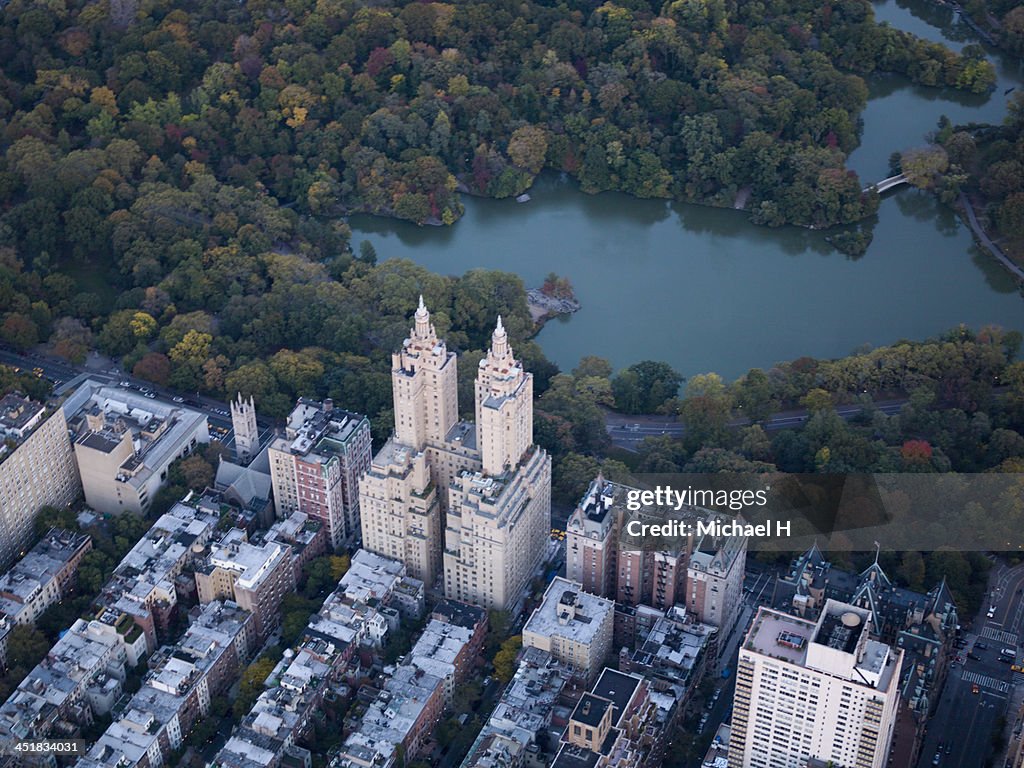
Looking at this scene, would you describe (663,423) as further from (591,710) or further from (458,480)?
(591,710)

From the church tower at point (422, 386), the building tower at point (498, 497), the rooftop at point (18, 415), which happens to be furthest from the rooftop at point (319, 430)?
the rooftop at point (18, 415)

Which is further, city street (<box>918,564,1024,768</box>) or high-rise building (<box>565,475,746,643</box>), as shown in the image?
high-rise building (<box>565,475,746,643</box>)

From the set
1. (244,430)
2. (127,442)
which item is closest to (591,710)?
(244,430)

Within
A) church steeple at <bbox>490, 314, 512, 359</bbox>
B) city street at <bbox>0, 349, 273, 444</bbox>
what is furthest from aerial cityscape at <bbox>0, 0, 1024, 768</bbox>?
city street at <bbox>0, 349, 273, 444</bbox>

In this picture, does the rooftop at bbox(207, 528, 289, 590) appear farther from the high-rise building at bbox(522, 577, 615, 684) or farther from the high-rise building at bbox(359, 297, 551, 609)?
the high-rise building at bbox(522, 577, 615, 684)

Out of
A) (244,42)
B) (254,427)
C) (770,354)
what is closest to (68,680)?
(254,427)

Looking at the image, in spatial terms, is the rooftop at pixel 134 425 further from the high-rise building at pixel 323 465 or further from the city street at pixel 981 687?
the city street at pixel 981 687
